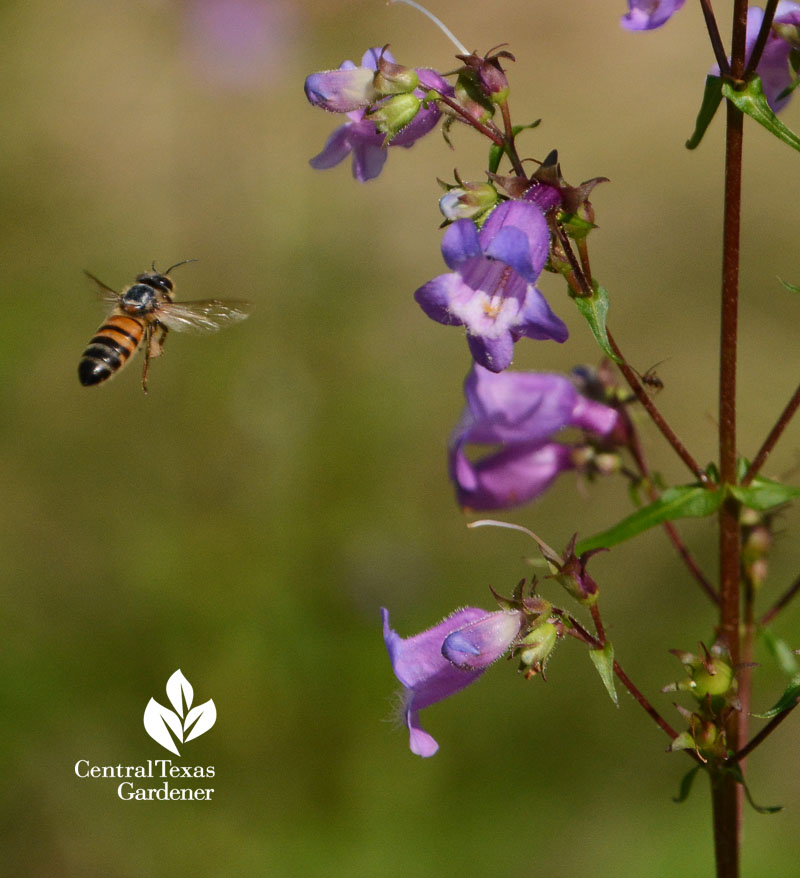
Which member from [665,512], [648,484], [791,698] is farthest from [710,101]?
[791,698]

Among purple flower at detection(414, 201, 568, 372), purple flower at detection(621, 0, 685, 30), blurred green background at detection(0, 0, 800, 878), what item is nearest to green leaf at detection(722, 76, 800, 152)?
purple flower at detection(621, 0, 685, 30)

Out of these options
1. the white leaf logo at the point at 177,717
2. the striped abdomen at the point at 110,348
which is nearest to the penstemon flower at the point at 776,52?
the striped abdomen at the point at 110,348

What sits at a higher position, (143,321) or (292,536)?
(143,321)

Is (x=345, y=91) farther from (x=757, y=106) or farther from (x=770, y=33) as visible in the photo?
(x=770, y=33)

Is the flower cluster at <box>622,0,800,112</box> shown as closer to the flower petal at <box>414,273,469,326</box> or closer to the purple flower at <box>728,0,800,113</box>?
the purple flower at <box>728,0,800,113</box>

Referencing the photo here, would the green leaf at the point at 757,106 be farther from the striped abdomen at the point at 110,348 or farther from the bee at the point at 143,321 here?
the striped abdomen at the point at 110,348

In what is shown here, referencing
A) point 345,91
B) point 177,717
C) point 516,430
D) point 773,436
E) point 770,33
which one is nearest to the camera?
point 345,91
